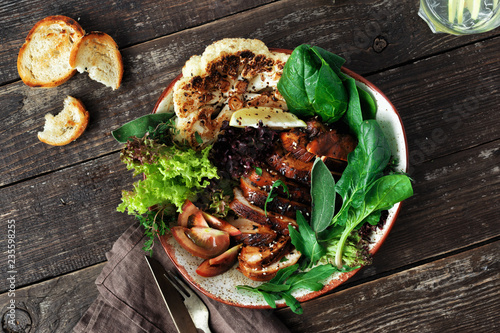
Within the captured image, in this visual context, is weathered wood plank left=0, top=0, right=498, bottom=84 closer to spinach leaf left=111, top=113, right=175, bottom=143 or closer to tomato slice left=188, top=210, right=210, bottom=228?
spinach leaf left=111, top=113, right=175, bottom=143

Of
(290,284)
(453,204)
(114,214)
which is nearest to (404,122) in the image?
(453,204)

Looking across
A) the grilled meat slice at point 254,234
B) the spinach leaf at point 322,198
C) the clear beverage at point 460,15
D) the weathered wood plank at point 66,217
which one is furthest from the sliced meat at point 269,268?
the clear beverage at point 460,15

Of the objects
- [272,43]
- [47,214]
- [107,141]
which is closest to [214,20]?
[272,43]

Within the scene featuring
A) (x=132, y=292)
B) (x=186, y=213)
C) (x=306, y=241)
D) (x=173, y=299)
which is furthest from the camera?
(x=132, y=292)

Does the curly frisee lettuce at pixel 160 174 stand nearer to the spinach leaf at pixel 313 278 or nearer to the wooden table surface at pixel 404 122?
the wooden table surface at pixel 404 122

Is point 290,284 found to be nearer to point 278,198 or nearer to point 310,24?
point 278,198

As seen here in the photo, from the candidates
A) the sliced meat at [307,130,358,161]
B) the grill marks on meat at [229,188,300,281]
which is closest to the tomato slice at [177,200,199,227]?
the grill marks on meat at [229,188,300,281]
